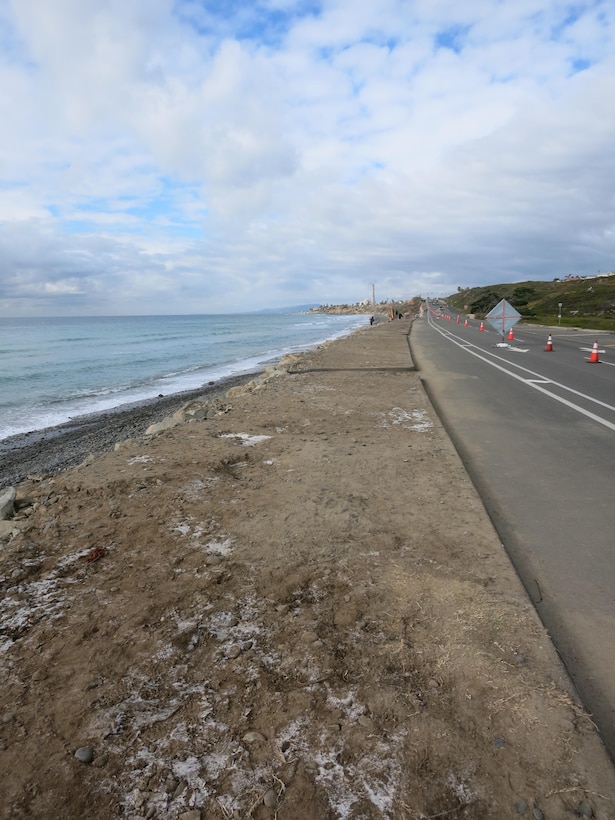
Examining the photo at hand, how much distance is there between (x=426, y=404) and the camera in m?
9.43

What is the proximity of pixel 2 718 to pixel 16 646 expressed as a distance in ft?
1.73

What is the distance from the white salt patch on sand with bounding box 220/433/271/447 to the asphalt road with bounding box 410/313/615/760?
285 cm

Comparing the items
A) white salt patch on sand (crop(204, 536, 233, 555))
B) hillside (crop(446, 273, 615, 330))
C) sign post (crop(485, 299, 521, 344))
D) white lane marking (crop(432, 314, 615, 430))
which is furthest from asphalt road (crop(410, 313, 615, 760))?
hillside (crop(446, 273, 615, 330))

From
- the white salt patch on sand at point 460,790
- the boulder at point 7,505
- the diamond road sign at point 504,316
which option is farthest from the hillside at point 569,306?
the white salt patch on sand at point 460,790

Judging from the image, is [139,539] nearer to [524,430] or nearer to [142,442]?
[142,442]

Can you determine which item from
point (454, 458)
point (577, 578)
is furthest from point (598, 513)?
point (454, 458)

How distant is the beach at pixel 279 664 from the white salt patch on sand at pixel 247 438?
6.20 feet

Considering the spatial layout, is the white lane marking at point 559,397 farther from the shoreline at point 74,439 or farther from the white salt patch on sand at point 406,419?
the shoreline at point 74,439

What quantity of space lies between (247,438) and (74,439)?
815 centimetres

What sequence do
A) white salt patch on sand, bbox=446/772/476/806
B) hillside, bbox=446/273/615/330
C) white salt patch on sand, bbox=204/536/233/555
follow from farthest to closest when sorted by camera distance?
hillside, bbox=446/273/615/330 → white salt patch on sand, bbox=204/536/233/555 → white salt patch on sand, bbox=446/772/476/806

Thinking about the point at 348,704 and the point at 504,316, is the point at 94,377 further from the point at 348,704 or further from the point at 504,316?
the point at 348,704

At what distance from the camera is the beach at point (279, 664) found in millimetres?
1813

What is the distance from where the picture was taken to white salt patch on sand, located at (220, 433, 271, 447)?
683 centimetres

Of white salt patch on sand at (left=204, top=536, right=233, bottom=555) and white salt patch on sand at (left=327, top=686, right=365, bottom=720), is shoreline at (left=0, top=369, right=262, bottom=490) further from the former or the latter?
white salt patch on sand at (left=327, top=686, right=365, bottom=720)
